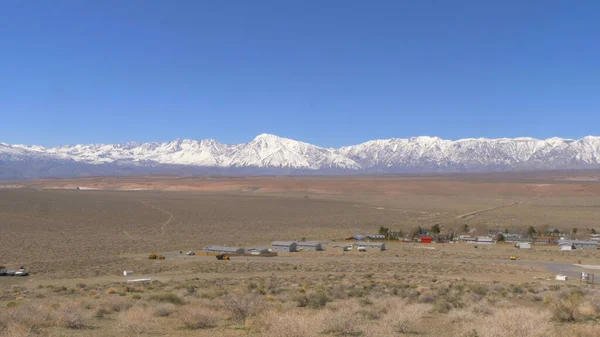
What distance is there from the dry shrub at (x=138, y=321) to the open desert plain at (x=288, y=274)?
0.05 metres

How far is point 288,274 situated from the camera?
30.4m

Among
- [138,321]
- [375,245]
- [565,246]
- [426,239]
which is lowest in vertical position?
[426,239]

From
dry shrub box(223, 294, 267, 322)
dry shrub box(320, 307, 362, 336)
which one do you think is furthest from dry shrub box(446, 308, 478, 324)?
dry shrub box(223, 294, 267, 322)

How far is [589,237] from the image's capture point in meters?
56.6

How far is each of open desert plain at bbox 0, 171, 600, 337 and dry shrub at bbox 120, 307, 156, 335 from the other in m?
0.05

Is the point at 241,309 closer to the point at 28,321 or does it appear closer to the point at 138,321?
the point at 138,321

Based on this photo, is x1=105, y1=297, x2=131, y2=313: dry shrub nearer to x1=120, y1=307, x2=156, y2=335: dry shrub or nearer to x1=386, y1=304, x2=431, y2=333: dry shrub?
x1=120, y1=307, x2=156, y2=335: dry shrub

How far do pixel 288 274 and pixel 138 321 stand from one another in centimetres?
1877

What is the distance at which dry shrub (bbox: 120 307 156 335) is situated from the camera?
38.4 feet

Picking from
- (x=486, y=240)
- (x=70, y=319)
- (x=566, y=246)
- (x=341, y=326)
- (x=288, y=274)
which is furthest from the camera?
(x=486, y=240)

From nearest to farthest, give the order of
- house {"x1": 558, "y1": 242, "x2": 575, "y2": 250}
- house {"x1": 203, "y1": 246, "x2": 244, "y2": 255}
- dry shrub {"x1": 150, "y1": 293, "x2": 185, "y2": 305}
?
dry shrub {"x1": 150, "y1": 293, "x2": 185, "y2": 305} < house {"x1": 203, "y1": 246, "x2": 244, "y2": 255} < house {"x1": 558, "y1": 242, "x2": 575, "y2": 250}

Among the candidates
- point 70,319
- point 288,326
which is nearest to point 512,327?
point 288,326

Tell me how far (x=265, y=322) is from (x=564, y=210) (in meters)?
95.7

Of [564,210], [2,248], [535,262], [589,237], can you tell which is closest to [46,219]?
[2,248]
